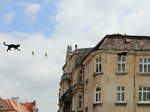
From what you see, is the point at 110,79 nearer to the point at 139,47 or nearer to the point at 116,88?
the point at 116,88

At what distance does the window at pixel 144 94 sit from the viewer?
65.2 metres

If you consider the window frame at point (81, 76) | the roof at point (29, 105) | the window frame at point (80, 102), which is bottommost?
the window frame at point (80, 102)

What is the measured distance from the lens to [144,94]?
65.4 m

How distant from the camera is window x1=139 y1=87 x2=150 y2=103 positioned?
65.2 metres

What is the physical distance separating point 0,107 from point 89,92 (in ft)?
209

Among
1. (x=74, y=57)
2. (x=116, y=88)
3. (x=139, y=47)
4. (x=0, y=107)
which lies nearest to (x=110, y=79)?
(x=116, y=88)

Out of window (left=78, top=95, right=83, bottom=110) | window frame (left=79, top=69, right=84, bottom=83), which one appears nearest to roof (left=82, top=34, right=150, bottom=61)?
window frame (left=79, top=69, right=84, bottom=83)

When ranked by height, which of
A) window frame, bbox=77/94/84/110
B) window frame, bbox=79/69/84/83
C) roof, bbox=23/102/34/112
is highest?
roof, bbox=23/102/34/112

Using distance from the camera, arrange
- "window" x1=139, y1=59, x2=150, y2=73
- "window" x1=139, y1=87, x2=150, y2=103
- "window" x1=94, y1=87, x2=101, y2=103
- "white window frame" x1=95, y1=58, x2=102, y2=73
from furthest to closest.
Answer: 1. "white window frame" x1=95, y1=58, x2=102, y2=73
2. "window" x1=139, y1=59, x2=150, y2=73
3. "window" x1=94, y1=87, x2=101, y2=103
4. "window" x1=139, y1=87, x2=150, y2=103

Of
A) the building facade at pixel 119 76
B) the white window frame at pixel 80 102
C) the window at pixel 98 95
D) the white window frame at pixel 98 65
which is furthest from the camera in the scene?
the white window frame at pixel 80 102

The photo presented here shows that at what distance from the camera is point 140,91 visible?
65625 mm

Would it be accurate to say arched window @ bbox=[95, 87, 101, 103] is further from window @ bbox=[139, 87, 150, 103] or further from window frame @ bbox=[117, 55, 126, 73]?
window @ bbox=[139, 87, 150, 103]

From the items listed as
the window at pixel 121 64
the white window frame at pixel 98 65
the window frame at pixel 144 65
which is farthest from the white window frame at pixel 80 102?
the window frame at pixel 144 65

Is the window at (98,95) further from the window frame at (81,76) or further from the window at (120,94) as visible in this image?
the window frame at (81,76)
